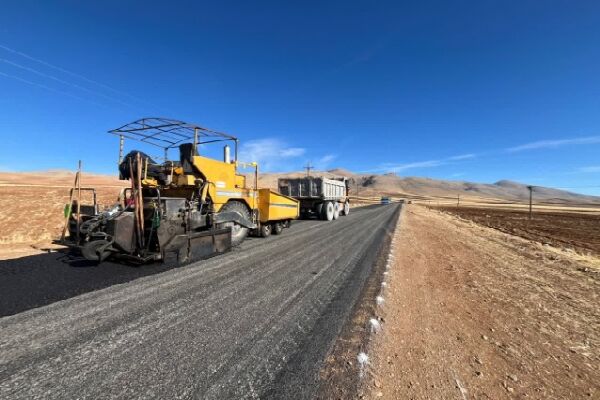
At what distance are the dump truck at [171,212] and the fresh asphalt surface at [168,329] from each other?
545 millimetres

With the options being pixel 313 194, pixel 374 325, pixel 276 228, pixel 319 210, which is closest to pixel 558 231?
pixel 319 210

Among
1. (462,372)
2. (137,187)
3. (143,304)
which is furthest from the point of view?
(137,187)

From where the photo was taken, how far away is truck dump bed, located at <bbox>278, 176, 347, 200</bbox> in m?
21.2

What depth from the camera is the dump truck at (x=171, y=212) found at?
6.69m

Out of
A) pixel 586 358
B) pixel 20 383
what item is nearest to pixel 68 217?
pixel 20 383

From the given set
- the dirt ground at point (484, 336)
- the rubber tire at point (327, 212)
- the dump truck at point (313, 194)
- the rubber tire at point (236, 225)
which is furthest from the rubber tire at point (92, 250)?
the rubber tire at point (327, 212)

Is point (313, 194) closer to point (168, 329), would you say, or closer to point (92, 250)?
point (92, 250)

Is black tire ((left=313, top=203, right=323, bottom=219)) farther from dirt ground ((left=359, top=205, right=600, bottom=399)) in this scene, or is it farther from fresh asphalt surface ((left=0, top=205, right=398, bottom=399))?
fresh asphalt surface ((left=0, top=205, right=398, bottom=399))

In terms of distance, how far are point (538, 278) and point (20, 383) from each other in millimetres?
9913

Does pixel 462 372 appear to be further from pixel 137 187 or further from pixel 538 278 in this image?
pixel 137 187

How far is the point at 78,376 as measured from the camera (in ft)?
9.85

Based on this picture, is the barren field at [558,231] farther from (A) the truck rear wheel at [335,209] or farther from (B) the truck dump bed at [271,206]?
(B) the truck dump bed at [271,206]

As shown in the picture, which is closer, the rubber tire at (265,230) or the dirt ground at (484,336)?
the dirt ground at (484,336)

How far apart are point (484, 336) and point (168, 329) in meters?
4.24
